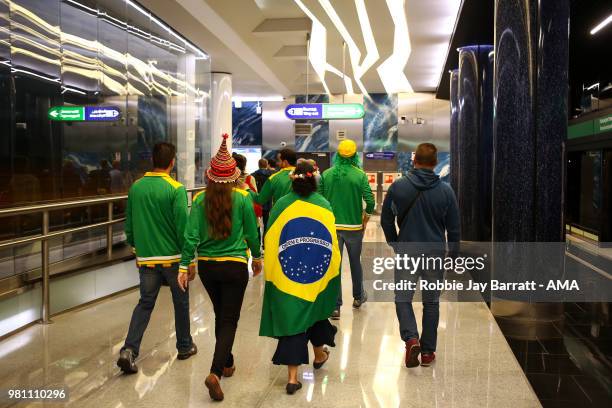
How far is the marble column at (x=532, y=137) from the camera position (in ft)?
17.8

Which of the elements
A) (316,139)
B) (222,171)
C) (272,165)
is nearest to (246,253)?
(222,171)

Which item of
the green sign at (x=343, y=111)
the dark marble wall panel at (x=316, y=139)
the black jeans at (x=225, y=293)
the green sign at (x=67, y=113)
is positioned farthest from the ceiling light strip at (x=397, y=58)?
the black jeans at (x=225, y=293)

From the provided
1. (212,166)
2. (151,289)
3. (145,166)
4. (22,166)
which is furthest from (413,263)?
(145,166)

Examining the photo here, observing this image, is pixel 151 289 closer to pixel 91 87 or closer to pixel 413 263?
pixel 413 263

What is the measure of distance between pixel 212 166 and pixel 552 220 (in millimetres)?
3443

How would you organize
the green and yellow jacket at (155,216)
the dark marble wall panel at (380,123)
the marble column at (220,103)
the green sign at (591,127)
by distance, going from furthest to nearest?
the dark marble wall panel at (380,123)
the marble column at (220,103)
the green sign at (591,127)
the green and yellow jacket at (155,216)

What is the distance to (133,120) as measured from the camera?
9617mm

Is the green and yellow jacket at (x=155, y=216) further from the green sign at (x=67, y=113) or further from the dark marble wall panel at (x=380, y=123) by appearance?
the dark marble wall panel at (x=380, y=123)

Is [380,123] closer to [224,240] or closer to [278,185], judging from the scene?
[278,185]

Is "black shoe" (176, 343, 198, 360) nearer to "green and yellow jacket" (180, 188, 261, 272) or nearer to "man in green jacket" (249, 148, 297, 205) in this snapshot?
"green and yellow jacket" (180, 188, 261, 272)

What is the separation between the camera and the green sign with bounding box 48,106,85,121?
7.74 meters

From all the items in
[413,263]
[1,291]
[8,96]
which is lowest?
[1,291]

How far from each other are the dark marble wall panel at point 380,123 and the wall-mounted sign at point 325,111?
7.89 m

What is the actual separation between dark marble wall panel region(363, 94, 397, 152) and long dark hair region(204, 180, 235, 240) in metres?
17.6
